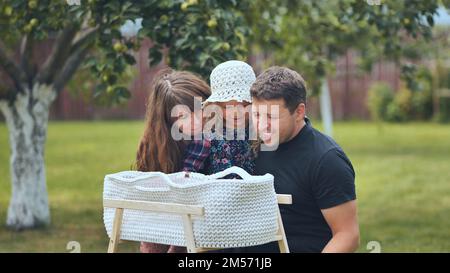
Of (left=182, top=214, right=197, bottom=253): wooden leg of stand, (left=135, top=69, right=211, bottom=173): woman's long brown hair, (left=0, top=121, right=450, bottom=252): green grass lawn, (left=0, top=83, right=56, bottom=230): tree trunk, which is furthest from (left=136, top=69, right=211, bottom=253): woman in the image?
(left=0, top=83, right=56, bottom=230): tree trunk

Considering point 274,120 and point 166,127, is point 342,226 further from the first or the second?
point 166,127

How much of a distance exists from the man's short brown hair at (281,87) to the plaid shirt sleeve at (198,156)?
0.27 meters

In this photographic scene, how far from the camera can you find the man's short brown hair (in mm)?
3061

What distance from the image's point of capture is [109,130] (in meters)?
16.4

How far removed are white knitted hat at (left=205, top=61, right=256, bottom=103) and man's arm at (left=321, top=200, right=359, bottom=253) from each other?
562mm

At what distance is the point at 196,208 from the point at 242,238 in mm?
186

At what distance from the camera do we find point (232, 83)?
3.30m

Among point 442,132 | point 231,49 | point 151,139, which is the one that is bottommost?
point 442,132

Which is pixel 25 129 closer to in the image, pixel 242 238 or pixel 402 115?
pixel 242 238

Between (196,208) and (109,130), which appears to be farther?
(109,130)

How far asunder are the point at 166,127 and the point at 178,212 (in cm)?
58

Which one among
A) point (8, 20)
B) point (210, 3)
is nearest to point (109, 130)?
point (8, 20)

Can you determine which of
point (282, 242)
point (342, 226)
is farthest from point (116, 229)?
point (342, 226)

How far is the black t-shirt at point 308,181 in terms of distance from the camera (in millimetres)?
3020
